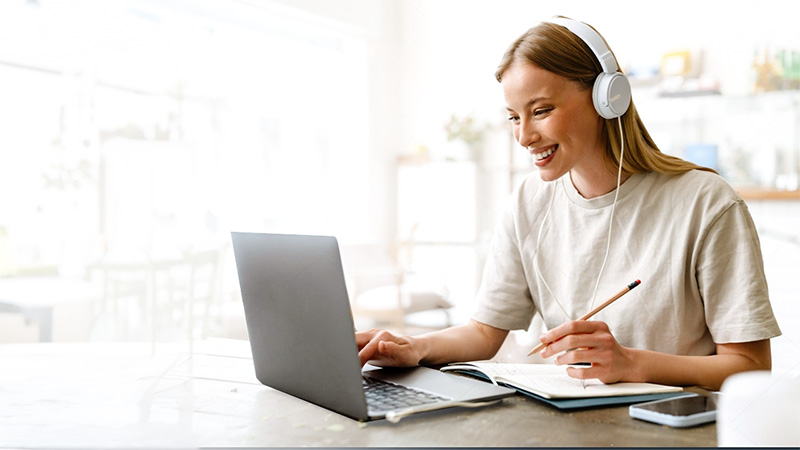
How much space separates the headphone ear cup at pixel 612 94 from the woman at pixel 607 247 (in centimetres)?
3

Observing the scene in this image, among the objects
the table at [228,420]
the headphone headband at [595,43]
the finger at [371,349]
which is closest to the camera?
the table at [228,420]

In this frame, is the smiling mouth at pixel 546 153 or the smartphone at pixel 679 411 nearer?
the smartphone at pixel 679 411

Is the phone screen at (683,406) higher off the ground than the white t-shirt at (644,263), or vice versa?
the white t-shirt at (644,263)

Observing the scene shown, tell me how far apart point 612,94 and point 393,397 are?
19.9 inches

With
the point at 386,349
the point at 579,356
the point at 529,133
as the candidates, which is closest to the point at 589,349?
the point at 579,356

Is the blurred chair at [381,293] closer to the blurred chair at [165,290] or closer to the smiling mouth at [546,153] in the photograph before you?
the blurred chair at [165,290]

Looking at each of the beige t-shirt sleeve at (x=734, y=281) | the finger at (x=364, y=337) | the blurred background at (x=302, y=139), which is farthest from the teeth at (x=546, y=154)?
the blurred background at (x=302, y=139)

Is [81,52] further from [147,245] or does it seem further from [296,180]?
[296,180]

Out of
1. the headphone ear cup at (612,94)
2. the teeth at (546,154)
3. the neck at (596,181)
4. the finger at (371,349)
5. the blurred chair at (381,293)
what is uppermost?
the headphone ear cup at (612,94)

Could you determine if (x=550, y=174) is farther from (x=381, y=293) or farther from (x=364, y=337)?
(x=381, y=293)

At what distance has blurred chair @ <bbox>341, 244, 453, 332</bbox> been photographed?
3615 millimetres

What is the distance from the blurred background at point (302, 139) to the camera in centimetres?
279

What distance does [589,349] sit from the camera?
762mm

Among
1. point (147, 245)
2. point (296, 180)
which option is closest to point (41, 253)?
point (147, 245)
